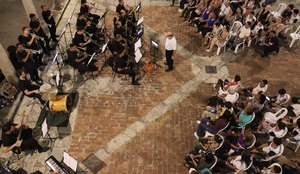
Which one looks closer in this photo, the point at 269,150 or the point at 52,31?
the point at 269,150

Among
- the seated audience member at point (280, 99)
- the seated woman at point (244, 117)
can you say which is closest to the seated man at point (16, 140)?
the seated woman at point (244, 117)

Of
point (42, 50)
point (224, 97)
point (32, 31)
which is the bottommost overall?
point (224, 97)

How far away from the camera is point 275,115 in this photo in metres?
9.62

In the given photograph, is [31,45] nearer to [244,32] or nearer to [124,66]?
[124,66]

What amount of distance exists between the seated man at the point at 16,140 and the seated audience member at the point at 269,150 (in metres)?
6.32

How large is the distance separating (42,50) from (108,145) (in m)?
5.12

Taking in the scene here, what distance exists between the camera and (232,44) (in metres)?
13.2

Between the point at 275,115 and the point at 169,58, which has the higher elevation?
the point at 169,58

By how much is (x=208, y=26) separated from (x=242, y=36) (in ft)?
5.00

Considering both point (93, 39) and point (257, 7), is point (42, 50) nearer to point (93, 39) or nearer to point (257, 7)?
point (93, 39)

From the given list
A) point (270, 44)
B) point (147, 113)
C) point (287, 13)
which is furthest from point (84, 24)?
point (287, 13)

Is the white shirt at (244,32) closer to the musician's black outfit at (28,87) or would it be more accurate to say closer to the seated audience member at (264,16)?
the seated audience member at (264,16)

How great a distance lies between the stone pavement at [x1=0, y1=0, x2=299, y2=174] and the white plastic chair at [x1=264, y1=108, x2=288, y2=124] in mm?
2319

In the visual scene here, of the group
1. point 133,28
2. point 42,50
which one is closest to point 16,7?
point 42,50
